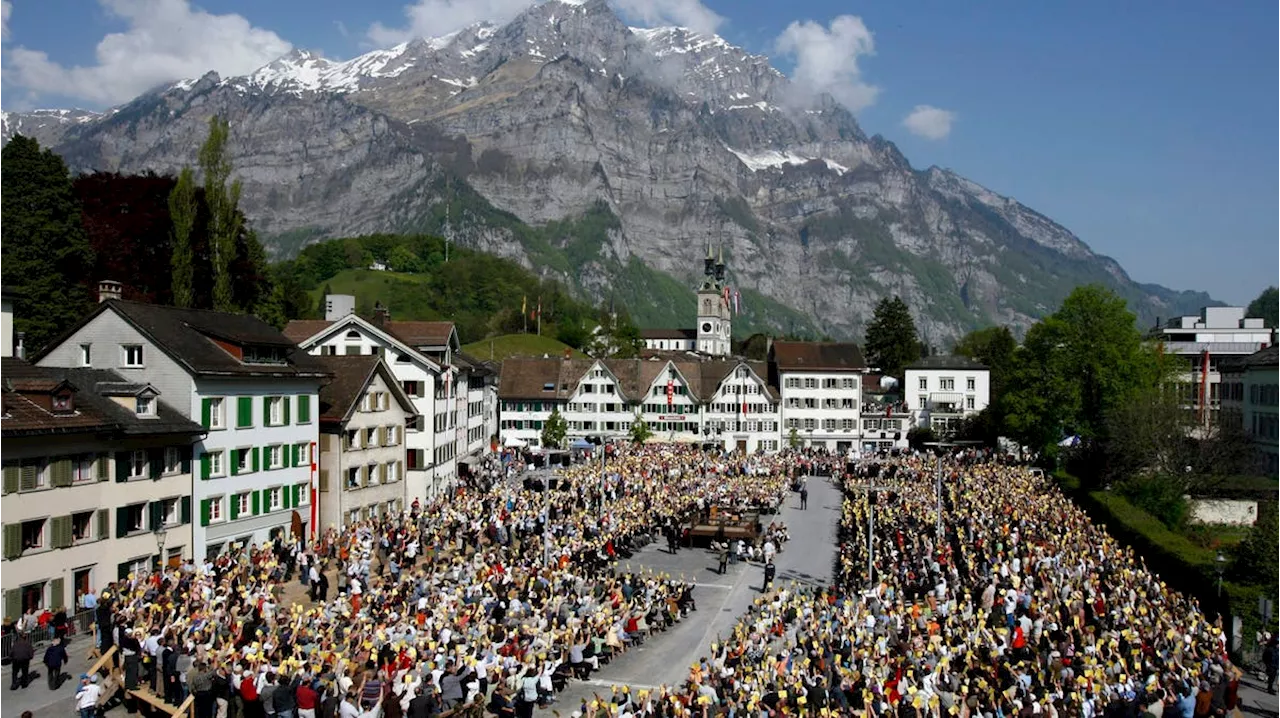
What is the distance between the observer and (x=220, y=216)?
210ft

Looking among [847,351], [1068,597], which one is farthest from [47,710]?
[847,351]

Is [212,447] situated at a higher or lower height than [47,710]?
higher

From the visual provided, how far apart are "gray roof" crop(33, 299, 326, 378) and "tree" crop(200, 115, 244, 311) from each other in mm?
16788

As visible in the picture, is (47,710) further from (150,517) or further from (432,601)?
(150,517)

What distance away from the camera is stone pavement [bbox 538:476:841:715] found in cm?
2789

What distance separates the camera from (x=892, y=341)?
140m

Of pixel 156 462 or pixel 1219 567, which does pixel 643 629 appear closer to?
pixel 1219 567

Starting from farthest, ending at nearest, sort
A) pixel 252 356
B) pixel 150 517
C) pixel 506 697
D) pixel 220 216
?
pixel 220 216
pixel 252 356
pixel 150 517
pixel 506 697

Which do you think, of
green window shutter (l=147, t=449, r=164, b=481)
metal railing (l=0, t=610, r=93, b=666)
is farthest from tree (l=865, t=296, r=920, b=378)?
metal railing (l=0, t=610, r=93, b=666)

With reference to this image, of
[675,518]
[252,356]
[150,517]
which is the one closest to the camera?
[150,517]

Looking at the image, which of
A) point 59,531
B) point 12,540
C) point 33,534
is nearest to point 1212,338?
point 59,531

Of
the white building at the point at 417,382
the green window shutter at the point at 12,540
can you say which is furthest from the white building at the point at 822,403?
the green window shutter at the point at 12,540

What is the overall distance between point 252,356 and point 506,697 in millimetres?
25756

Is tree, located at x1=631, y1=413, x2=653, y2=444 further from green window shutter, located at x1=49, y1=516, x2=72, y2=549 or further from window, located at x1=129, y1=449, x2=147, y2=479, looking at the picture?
green window shutter, located at x1=49, y1=516, x2=72, y2=549
